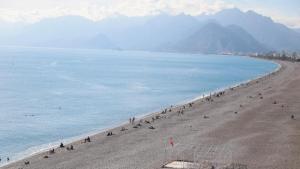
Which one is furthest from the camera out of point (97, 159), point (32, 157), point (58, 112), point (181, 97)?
point (181, 97)

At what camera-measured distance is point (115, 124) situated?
60500 millimetres

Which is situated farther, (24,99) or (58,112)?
(24,99)

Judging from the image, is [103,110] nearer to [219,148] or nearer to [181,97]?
[181,97]

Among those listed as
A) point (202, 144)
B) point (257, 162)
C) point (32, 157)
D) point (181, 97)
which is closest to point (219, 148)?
point (202, 144)

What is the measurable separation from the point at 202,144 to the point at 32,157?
43.7 ft

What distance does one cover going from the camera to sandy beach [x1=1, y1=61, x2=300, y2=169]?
114 feet

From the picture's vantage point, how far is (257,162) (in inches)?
1344

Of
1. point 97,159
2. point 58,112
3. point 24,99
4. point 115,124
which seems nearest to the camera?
point 97,159

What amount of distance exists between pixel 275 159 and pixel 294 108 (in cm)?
2977

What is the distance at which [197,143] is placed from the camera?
41.0 m

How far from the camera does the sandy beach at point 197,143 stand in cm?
3472

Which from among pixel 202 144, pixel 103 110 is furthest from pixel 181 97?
pixel 202 144

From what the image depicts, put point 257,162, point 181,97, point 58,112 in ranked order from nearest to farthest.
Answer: point 257,162, point 58,112, point 181,97

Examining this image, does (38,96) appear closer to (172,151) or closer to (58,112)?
(58,112)
